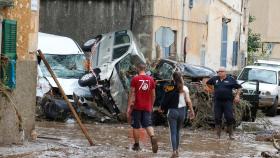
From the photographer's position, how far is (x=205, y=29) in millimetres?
31875

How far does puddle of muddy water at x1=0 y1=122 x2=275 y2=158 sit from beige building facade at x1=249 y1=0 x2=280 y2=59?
37.6 meters

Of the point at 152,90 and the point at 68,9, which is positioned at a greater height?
the point at 68,9

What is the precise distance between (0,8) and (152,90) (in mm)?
3155

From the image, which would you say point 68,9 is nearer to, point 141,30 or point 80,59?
point 141,30

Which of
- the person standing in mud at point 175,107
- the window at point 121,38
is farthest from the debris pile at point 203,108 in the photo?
the person standing in mud at point 175,107

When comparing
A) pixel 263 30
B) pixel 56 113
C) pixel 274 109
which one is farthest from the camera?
pixel 263 30

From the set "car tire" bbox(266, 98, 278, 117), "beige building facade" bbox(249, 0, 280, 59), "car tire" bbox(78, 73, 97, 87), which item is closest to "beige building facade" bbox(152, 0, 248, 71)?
"car tire" bbox(266, 98, 278, 117)

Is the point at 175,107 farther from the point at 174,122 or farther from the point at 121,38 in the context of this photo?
the point at 121,38

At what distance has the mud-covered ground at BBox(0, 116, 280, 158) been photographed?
12.7 metres

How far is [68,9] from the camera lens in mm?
28219

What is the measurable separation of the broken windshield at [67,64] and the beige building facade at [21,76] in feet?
23.1

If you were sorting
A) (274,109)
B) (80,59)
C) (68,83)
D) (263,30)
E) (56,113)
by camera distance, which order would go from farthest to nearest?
(263,30) → (274,109) → (80,59) → (68,83) → (56,113)

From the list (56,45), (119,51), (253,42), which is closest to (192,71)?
(119,51)

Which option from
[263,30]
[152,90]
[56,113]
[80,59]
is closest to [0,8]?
[152,90]
